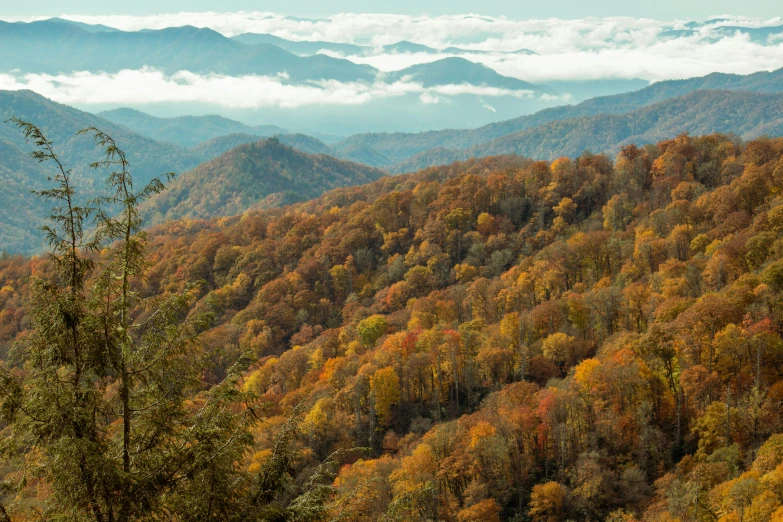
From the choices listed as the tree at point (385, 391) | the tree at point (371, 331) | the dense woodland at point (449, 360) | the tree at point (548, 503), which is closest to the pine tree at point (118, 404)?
the dense woodland at point (449, 360)

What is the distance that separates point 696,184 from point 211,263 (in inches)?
4761

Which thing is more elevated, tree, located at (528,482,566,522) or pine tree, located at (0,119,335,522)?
pine tree, located at (0,119,335,522)

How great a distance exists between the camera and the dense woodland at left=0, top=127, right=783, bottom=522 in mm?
12844

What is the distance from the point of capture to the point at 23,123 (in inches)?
501

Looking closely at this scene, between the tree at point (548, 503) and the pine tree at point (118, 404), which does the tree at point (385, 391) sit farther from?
the pine tree at point (118, 404)

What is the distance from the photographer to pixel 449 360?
260 feet

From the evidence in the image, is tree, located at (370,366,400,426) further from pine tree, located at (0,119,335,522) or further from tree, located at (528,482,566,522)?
pine tree, located at (0,119,335,522)

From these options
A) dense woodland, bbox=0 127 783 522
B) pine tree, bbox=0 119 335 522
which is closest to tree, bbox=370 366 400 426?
dense woodland, bbox=0 127 783 522

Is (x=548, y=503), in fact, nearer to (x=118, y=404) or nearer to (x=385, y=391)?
(x=385, y=391)

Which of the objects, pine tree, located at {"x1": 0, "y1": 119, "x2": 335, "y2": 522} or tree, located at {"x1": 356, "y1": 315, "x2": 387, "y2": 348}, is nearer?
pine tree, located at {"x1": 0, "y1": 119, "x2": 335, "y2": 522}

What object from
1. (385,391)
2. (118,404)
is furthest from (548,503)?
(118,404)

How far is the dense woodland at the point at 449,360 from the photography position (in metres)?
12.8

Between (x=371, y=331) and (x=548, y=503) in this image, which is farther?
(x=371, y=331)

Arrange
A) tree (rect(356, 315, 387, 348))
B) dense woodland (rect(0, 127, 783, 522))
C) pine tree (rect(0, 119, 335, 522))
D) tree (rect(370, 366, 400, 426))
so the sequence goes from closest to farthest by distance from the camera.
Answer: pine tree (rect(0, 119, 335, 522)), dense woodland (rect(0, 127, 783, 522)), tree (rect(370, 366, 400, 426)), tree (rect(356, 315, 387, 348))
